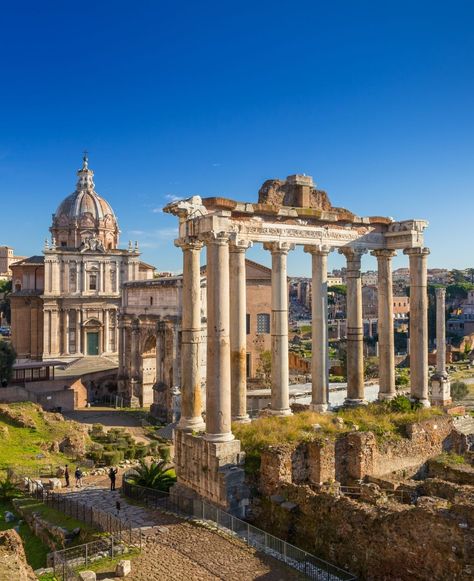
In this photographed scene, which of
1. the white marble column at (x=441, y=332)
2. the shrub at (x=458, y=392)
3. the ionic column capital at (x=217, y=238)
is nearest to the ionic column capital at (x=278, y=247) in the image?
the ionic column capital at (x=217, y=238)

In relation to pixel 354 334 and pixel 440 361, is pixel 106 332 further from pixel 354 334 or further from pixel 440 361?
pixel 354 334

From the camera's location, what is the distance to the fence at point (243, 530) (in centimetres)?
1152

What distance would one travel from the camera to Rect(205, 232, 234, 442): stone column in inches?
577

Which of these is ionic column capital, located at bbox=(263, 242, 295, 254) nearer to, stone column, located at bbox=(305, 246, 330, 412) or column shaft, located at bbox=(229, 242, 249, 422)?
column shaft, located at bbox=(229, 242, 249, 422)

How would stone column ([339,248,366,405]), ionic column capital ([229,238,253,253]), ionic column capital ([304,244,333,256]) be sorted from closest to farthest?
ionic column capital ([229,238,253,253]) → ionic column capital ([304,244,333,256]) → stone column ([339,248,366,405])

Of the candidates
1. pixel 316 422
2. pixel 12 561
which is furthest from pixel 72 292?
pixel 12 561

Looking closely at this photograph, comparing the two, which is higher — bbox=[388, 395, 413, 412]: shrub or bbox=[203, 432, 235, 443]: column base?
bbox=[388, 395, 413, 412]: shrub

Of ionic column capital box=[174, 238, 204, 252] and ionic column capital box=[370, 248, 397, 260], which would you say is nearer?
ionic column capital box=[174, 238, 204, 252]

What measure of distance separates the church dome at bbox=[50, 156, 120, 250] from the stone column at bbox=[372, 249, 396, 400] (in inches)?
1362

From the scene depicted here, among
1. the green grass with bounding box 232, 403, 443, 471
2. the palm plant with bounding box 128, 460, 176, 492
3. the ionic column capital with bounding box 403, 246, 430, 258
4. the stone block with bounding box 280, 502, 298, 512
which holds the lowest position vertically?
the palm plant with bounding box 128, 460, 176, 492

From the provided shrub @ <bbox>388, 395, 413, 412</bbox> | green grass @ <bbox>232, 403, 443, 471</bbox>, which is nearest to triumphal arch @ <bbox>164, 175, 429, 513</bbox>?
green grass @ <bbox>232, 403, 443, 471</bbox>

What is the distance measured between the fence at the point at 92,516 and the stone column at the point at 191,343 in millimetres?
2882

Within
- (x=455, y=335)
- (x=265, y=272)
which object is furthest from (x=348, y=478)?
(x=455, y=335)

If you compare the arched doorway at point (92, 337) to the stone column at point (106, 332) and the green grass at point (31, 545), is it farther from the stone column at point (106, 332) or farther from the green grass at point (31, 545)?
the green grass at point (31, 545)
